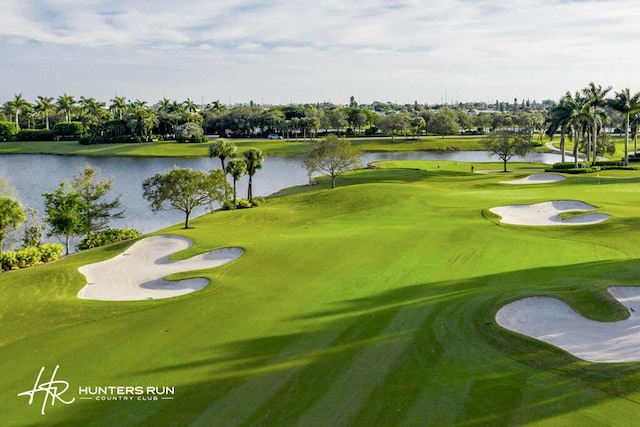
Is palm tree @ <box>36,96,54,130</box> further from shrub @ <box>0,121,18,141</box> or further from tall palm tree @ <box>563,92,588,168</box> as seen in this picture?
tall palm tree @ <box>563,92,588,168</box>

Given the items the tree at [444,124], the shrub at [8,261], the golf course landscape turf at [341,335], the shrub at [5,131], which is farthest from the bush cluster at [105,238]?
the tree at [444,124]

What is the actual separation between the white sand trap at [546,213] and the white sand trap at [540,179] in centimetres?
2225

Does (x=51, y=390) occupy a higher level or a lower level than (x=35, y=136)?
lower

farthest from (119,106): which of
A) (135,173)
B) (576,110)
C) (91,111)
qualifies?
(576,110)

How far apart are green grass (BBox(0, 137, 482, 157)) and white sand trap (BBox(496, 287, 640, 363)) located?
113 metres

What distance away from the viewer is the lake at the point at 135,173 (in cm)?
6094

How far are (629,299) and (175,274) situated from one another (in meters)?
21.9

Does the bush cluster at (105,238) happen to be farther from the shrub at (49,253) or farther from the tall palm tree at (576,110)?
the tall palm tree at (576,110)

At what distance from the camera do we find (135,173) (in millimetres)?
96875

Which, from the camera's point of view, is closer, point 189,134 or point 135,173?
point 135,173

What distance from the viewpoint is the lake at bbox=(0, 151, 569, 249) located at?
200 ft

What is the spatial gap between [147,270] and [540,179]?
184ft

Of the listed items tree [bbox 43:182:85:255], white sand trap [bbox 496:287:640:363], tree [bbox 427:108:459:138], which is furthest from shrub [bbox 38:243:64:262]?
tree [bbox 427:108:459:138]

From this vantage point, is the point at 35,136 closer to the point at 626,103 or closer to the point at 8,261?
the point at 8,261
